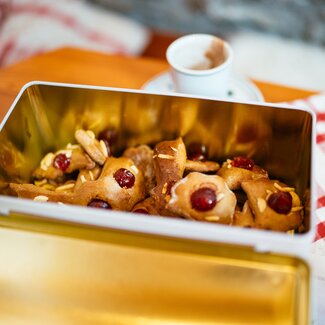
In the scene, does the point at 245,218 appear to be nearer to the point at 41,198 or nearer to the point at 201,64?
the point at 41,198

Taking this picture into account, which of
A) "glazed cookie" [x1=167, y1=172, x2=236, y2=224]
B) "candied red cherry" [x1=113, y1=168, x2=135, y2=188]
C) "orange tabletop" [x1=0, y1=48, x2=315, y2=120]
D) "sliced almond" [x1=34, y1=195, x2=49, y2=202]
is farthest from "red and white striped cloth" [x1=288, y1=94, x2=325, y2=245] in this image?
"sliced almond" [x1=34, y1=195, x2=49, y2=202]

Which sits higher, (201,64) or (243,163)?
(201,64)

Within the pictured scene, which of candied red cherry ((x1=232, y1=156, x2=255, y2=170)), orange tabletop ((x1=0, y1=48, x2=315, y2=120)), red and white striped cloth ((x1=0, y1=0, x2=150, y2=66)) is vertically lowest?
candied red cherry ((x1=232, y1=156, x2=255, y2=170))

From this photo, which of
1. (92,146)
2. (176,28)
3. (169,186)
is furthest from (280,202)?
(176,28)

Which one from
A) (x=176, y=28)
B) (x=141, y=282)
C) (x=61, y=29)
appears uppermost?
(x=176, y=28)

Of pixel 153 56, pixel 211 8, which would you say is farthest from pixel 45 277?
pixel 211 8

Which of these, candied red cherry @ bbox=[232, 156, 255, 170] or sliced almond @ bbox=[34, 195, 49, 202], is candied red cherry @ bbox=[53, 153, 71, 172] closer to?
sliced almond @ bbox=[34, 195, 49, 202]
